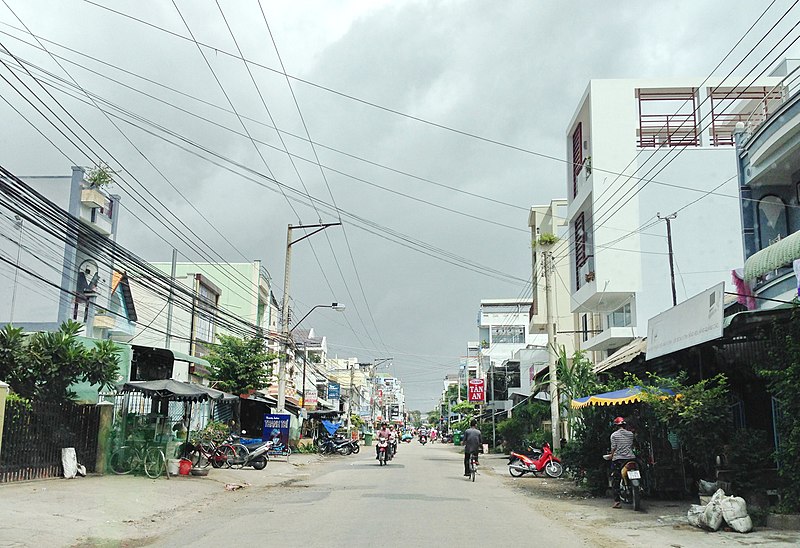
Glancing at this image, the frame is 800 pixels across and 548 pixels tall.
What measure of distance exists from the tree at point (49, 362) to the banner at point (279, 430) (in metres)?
16.6

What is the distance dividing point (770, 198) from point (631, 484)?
33.2 feet

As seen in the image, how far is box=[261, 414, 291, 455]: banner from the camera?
34.9 m

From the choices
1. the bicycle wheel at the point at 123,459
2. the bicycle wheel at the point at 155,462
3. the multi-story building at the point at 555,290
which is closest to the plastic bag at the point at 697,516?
the bicycle wheel at the point at 155,462

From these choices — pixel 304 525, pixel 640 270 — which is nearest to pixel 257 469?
pixel 304 525

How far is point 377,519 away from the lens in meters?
12.2

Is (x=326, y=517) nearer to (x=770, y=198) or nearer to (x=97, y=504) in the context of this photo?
(x=97, y=504)

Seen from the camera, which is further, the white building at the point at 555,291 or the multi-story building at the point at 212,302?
the white building at the point at 555,291

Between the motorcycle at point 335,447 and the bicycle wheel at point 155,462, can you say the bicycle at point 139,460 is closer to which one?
the bicycle wheel at point 155,462

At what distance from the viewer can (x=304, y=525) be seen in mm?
11484

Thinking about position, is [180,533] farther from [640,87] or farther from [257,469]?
[640,87]

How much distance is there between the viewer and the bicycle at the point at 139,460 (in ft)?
64.8

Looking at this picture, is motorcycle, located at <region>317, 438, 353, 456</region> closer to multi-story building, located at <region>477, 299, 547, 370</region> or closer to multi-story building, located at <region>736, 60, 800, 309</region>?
multi-story building, located at <region>736, 60, 800, 309</region>

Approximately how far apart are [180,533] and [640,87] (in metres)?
30.8

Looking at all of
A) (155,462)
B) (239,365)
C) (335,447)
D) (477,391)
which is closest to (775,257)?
(155,462)
